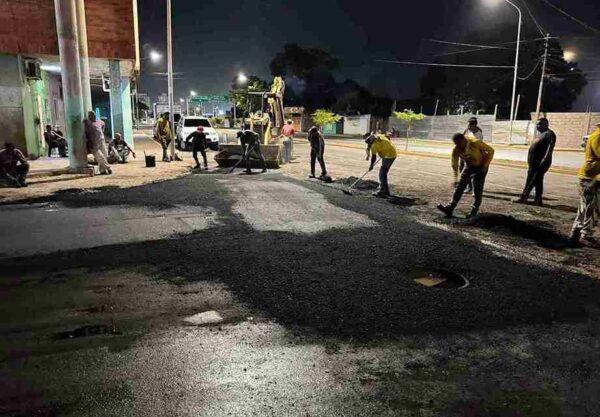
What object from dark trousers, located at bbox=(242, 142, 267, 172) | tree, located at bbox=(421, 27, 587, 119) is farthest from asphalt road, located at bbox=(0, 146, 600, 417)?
tree, located at bbox=(421, 27, 587, 119)

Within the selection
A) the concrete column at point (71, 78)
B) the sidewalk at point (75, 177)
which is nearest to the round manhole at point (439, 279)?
the sidewalk at point (75, 177)

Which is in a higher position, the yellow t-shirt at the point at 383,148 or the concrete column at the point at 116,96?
the concrete column at the point at 116,96

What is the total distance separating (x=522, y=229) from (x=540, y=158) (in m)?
2.99

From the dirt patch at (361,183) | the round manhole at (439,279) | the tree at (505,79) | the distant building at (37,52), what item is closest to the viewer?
the round manhole at (439,279)

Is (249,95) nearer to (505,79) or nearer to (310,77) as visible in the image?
(310,77)

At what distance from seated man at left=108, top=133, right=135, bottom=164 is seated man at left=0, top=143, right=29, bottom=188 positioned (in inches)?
223

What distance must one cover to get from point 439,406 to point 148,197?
7.92 meters

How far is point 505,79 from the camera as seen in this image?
151 ft

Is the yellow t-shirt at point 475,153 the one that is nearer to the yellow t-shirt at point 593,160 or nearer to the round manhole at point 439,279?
the yellow t-shirt at point 593,160

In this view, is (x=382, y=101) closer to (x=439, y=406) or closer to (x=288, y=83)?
(x=288, y=83)

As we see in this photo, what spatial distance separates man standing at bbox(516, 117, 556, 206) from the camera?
9.20 m

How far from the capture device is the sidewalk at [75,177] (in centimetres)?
991

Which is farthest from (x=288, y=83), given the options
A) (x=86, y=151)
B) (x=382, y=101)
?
(x=86, y=151)

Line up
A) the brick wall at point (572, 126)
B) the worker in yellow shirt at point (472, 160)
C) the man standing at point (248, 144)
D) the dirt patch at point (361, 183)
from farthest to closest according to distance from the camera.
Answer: the brick wall at point (572, 126) < the man standing at point (248, 144) < the dirt patch at point (361, 183) < the worker in yellow shirt at point (472, 160)
